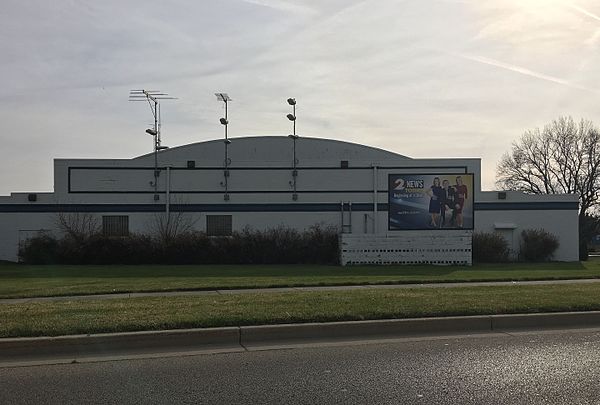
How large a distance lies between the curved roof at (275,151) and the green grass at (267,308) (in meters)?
26.5

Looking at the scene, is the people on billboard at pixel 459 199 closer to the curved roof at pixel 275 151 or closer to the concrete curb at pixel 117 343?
the curved roof at pixel 275 151

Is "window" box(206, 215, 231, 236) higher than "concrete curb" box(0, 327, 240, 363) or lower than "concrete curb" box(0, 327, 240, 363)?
higher

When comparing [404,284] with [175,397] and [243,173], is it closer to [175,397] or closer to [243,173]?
[175,397]

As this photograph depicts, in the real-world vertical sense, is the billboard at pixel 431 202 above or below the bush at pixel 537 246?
above

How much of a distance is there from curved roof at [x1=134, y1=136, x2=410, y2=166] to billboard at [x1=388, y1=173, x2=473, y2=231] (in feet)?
12.2

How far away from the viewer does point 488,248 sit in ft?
116

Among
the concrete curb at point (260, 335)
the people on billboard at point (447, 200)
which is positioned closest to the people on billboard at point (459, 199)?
the people on billboard at point (447, 200)

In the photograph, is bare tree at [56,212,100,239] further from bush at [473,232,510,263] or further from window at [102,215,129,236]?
bush at [473,232,510,263]

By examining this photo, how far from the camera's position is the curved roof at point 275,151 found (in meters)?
40.5

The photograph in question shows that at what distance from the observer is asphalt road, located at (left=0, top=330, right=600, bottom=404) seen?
665 cm

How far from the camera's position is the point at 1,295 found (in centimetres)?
1473

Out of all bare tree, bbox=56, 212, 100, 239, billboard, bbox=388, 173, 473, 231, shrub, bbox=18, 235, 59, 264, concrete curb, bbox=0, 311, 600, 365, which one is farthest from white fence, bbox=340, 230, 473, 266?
concrete curb, bbox=0, 311, 600, 365

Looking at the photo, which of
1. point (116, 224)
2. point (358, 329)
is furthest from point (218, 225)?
point (358, 329)

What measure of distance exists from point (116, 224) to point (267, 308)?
26999 mm
